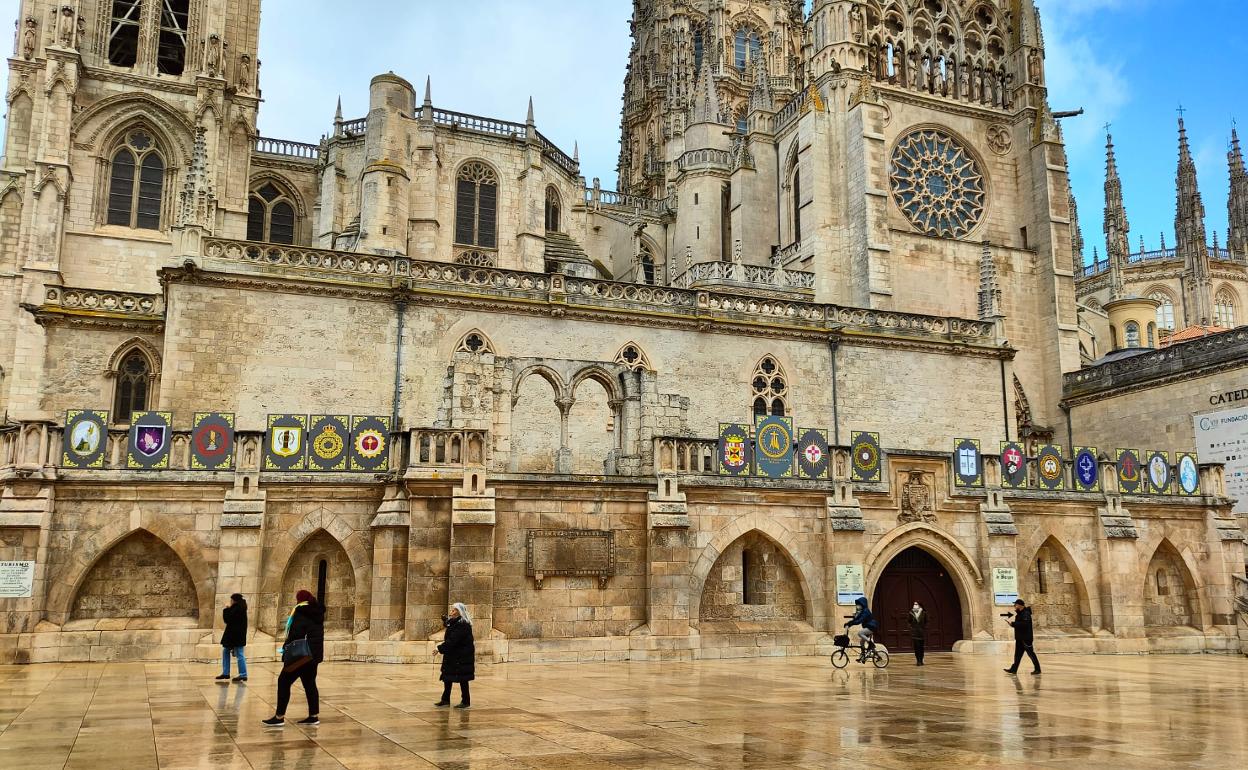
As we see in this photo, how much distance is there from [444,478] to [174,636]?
19.4 feet

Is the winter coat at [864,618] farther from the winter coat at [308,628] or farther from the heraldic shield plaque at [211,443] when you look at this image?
the heraldic shield plaque at [211,443]

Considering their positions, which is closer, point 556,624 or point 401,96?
point 556,624

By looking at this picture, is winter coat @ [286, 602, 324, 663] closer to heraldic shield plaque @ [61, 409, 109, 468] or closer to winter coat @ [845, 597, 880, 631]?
heraldic shield plaque @ [61, 409, 109, 468]

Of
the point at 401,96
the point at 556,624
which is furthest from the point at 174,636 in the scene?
the point at 401,96

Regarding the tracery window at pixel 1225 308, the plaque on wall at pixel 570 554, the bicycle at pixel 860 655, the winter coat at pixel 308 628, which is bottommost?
the bicycle at pixel 860 655

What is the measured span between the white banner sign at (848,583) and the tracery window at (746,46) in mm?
53745

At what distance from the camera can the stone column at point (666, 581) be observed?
67.6 feet

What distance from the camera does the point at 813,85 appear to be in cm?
4216

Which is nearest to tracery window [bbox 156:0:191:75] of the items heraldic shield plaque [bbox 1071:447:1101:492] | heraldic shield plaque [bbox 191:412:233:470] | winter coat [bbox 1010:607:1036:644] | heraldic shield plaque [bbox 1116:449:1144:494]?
heraldic shield plaque [bbox 191:412:233:470]

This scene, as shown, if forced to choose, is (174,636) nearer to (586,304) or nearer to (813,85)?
(586,304)

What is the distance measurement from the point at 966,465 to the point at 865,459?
9.38 ft

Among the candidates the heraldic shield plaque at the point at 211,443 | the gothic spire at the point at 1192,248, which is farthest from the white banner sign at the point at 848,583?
the gothic spire at the point at 1192,248

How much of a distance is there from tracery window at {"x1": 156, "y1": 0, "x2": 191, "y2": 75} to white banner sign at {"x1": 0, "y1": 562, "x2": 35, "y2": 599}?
95.6ft

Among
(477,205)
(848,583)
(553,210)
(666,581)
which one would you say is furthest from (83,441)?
(553,210)
